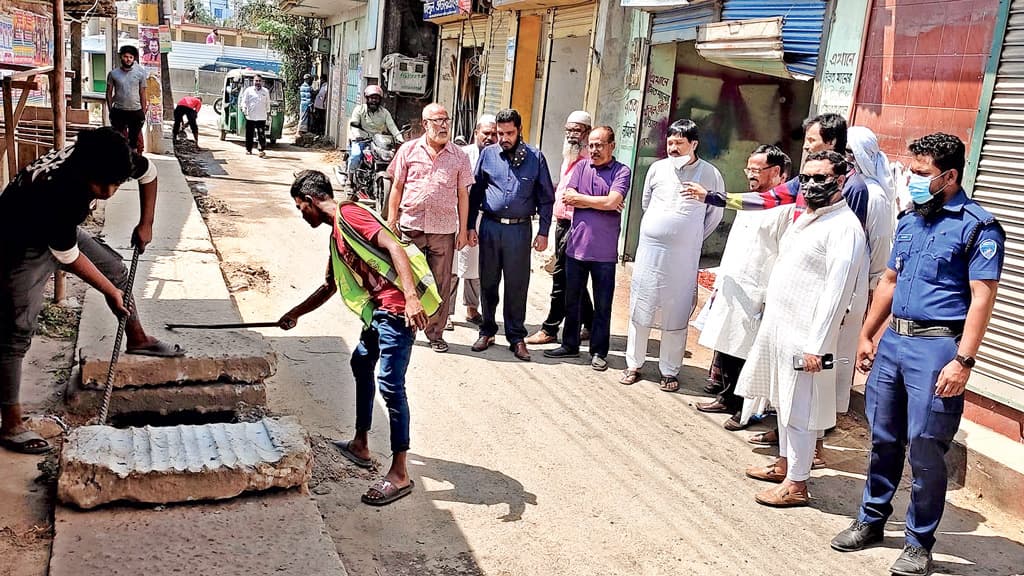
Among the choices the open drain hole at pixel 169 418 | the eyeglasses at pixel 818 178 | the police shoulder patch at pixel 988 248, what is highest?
the eyeglasses at pixel 818 178

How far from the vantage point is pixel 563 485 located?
4.35 meters

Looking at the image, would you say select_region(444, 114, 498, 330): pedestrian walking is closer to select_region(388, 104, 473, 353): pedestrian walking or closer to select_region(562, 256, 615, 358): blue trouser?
select_region(388, 104, 473, 353): pedestrian walking

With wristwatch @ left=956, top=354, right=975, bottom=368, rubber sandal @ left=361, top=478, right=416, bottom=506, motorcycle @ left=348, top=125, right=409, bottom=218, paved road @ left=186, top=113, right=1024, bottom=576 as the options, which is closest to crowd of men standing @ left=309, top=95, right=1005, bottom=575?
wristwatch @ left=956, top=354, right=975, bottom=368

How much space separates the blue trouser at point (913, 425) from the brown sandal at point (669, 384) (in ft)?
6.73

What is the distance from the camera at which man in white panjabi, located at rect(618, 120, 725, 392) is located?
5.62 meters

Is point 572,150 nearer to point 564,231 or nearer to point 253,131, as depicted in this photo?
point 564,231

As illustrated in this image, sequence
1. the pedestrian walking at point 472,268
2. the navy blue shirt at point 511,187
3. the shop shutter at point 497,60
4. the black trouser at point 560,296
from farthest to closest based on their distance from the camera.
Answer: the shop shutter at point 497,60
the pedestrian walking at point 472,268
the black trouser at point 560,296
the navy blue shirt at point 511,187

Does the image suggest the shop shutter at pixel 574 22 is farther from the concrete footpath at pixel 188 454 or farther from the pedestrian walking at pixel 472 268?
the concrete footpath at pixel 188 454

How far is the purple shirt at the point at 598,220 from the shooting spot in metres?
6.06

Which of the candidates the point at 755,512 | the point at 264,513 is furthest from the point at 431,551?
the point at 755,512

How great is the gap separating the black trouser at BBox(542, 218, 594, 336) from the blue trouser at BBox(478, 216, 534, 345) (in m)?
0.41

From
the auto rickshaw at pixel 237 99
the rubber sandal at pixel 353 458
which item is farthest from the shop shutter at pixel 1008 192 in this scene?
the auto rickshaw at pixel 237 99

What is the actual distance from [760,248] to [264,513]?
3.21 m

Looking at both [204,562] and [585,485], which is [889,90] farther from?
[204,562]
